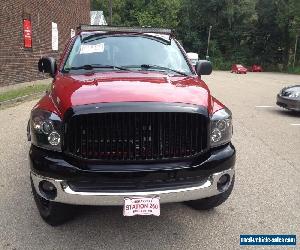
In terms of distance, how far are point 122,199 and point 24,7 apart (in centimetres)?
1897

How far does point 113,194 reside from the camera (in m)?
3.58

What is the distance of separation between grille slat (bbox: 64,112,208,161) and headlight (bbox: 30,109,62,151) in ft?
0.43

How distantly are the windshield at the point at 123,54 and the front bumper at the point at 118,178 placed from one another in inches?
63.0

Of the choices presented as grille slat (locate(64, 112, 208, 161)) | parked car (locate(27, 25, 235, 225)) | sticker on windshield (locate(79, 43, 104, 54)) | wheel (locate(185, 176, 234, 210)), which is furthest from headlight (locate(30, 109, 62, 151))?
wheel (locate(185, 176, 234, 210))

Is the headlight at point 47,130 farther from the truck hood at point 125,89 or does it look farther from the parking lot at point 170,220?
the parking lot at point 170,220

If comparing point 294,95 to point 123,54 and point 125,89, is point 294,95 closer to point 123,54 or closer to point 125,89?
point 123,54

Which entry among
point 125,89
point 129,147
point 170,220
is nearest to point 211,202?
point 170,220

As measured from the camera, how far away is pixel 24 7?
20578 mm

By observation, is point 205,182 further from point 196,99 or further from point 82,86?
point 82,86

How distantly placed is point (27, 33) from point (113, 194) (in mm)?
19419

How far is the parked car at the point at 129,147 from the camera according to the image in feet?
11.9

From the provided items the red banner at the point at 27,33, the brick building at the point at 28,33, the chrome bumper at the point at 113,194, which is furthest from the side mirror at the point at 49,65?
the red banner at the point at 27,33

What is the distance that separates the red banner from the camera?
2095 centimetres

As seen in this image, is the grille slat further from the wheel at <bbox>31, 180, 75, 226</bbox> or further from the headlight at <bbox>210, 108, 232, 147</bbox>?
the wheel at <bbox>31, 180, 75, 226</bbox>
